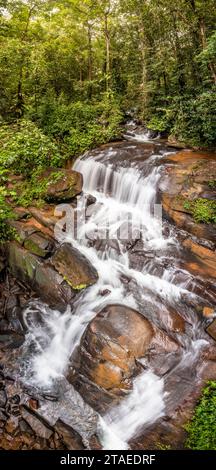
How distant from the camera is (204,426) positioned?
4809mm

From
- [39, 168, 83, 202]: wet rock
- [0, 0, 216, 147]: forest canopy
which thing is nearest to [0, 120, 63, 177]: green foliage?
[39, 168, 83, 202]: wet rock

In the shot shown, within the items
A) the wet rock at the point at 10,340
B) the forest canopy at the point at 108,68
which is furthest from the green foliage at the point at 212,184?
the wet rock at the point at 10,340

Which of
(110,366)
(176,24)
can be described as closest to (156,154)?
(176,24)

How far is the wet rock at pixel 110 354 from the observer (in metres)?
A: 5.57

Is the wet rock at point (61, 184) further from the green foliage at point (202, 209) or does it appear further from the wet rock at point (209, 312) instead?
the wet rock at point (209, 312)

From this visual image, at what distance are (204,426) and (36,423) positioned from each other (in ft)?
9.84

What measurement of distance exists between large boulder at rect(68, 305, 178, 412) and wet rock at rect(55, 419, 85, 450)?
0.60m

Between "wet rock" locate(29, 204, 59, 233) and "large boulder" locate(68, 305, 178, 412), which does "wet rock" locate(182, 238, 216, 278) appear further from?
"wet rock" locate(29, 204, 59, 233)

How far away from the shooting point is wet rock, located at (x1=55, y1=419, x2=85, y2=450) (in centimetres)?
502

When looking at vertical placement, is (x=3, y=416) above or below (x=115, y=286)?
below

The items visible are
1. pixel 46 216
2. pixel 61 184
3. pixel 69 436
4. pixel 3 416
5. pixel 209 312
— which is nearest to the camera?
pixel 69 436
